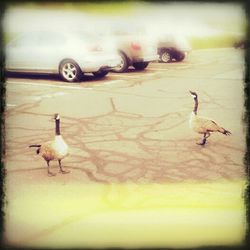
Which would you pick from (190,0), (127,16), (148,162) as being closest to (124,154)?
(148,162)

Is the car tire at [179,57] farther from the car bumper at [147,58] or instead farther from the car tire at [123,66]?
the car tire at [123,66]

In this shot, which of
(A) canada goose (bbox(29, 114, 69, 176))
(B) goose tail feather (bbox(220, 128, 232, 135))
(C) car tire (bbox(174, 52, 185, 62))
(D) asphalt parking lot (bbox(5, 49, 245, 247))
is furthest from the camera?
(C) car tire (bbox(174, 52, 185, 62))

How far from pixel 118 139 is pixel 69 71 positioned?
2.80ft

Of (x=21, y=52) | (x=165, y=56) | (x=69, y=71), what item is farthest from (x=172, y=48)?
(x=21, y=52)

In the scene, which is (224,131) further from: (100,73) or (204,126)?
(100,73)

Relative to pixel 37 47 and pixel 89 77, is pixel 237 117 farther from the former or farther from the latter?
pixel 37 47

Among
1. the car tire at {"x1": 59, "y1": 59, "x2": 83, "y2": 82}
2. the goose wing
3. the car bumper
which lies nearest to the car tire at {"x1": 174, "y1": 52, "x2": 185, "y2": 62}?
the car bumper

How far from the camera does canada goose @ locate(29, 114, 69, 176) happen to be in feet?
10.7

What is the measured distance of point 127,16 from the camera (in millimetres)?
3357

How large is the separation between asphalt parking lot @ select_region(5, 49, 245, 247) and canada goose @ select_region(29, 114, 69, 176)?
6cm

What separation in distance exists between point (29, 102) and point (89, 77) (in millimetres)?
709

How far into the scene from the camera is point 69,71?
3.89 m

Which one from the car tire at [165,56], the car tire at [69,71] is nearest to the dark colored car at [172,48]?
the car tire at [165,56]

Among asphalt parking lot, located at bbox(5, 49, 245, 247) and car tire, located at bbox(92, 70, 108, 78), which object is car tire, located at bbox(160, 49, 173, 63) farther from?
car tire, located at bbox(92, 70, 108, 78)
